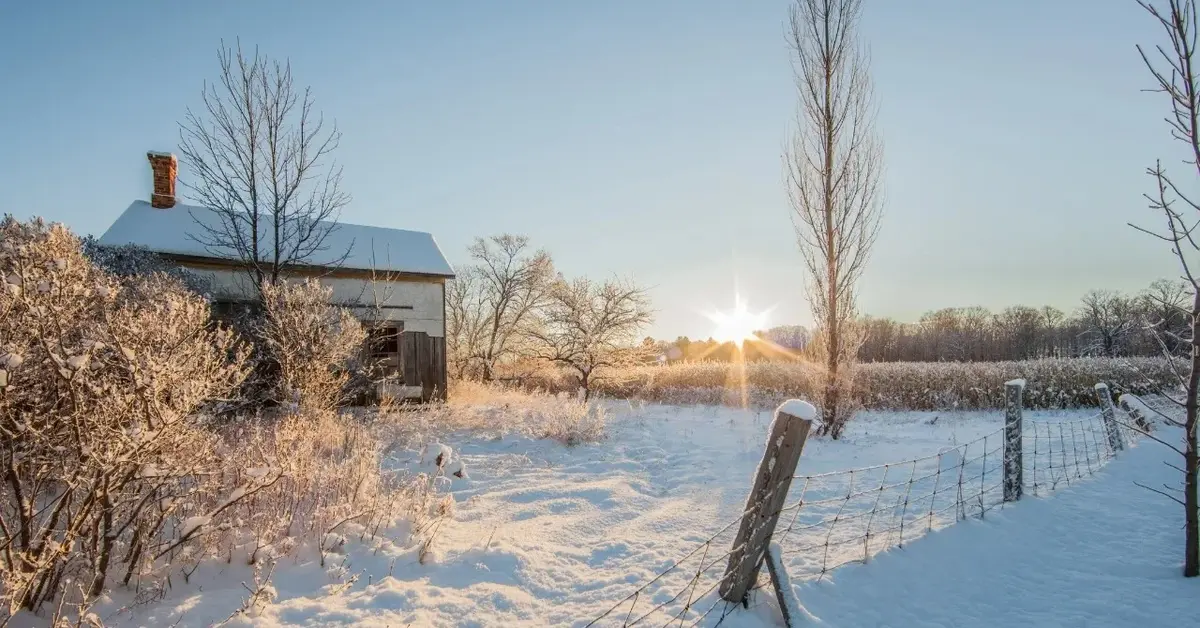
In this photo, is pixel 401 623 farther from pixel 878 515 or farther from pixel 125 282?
pixel 125 282

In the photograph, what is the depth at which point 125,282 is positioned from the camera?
705 centimetres

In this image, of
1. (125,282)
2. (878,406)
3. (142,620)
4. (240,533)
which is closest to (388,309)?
(125,282)

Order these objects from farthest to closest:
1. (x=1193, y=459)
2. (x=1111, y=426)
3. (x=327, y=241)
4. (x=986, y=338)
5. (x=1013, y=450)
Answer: (x=986, y=338)
(x=327, y=241)
(x=1111, y=426)
(x=1013, y=450)
(x=1193, y=459)

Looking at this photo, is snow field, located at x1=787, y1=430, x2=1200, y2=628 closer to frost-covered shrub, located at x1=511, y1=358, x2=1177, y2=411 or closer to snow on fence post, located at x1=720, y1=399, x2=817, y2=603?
snow on fence post, located at x1=720, y1=399, x2=817, y2=603

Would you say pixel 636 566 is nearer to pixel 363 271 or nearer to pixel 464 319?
pixel 363 271

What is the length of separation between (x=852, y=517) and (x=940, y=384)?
1295cm

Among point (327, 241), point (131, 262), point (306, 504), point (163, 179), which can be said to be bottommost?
point (306, 504)

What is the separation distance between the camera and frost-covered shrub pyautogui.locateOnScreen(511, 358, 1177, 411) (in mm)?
14359

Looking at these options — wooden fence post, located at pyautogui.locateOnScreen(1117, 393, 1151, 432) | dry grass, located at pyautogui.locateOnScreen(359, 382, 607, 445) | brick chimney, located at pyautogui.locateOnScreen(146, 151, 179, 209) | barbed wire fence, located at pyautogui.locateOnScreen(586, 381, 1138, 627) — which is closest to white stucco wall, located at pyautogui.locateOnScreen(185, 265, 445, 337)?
brick chimney, located at pyautogui.locateOnScreen(146, 151, 179, 209)

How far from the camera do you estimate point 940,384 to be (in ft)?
50.3

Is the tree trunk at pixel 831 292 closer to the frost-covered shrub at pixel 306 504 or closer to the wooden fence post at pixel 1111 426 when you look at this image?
the wooden fence post at pixel 1111 426

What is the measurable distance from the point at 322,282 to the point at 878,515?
469 inches

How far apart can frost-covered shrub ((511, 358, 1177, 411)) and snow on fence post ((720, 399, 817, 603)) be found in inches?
310

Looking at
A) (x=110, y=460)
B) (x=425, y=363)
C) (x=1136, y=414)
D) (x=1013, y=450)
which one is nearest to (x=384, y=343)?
(x=425, y=363)
